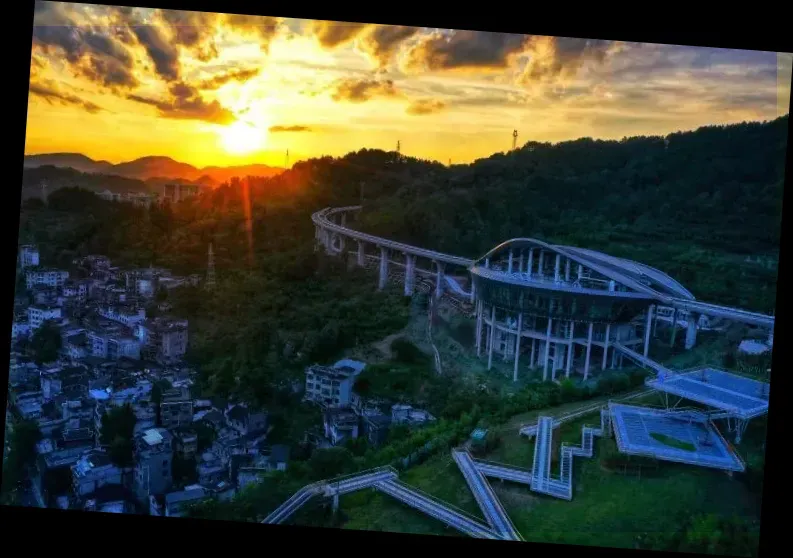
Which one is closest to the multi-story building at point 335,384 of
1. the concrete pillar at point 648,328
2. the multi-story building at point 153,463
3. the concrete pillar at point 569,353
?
the multi-story building at point 153,463

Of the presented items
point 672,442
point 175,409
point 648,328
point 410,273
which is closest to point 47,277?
point 175,409

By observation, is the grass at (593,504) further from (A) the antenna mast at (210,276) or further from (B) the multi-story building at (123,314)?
(B) the multi-story building at (123,314)

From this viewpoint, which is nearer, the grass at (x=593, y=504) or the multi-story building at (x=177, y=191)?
the grass at (x=593, y=504)

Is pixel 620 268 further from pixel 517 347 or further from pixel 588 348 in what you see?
pixel 517 347

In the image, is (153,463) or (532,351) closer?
(153,463)

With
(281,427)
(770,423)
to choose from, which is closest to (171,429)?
(281,427)

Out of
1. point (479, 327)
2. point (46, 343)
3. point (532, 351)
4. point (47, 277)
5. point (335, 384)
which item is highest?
point (47, 277)

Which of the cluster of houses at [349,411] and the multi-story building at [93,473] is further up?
the cluster of houses at [349,411]

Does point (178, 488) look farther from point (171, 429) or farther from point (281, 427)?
point (281, 427)
